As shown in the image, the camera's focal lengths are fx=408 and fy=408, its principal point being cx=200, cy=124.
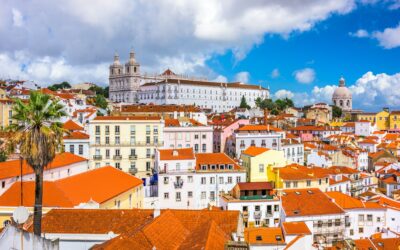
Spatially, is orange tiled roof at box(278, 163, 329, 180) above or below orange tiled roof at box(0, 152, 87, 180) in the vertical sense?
below

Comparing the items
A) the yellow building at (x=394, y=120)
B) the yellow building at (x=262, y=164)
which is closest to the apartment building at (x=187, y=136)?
the yellow building at (x=262, y=164)

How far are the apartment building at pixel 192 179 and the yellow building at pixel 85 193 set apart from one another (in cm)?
732

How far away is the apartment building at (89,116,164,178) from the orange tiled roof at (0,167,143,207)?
721 inches

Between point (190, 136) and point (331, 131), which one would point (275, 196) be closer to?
point (190, 136)

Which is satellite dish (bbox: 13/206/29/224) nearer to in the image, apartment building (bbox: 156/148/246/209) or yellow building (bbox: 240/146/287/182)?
apartment building (bbox: 156/148/246/209)

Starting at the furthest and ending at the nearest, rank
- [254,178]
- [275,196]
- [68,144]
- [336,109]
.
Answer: [336,109] < [68,144] < [254,178] < [275,196]

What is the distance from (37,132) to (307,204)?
30482 mm

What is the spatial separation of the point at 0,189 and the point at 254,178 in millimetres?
31192

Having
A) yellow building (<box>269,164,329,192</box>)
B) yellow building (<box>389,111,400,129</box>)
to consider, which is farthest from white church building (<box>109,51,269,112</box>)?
yellow building (<box>269,164,329,192</box>)

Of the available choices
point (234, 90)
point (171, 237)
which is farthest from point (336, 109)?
point (171, 237)

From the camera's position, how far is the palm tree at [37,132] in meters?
20.8

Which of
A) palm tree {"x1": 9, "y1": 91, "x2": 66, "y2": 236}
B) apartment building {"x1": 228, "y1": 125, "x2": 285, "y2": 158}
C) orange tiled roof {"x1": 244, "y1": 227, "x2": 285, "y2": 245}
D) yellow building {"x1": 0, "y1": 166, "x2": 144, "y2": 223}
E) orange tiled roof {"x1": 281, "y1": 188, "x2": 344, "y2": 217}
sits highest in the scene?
palm tree {"x1": 9, "y1": 91, "x2": 66, "y2": 236}

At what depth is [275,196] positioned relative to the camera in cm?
4522

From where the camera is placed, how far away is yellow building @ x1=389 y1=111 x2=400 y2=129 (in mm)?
145750
